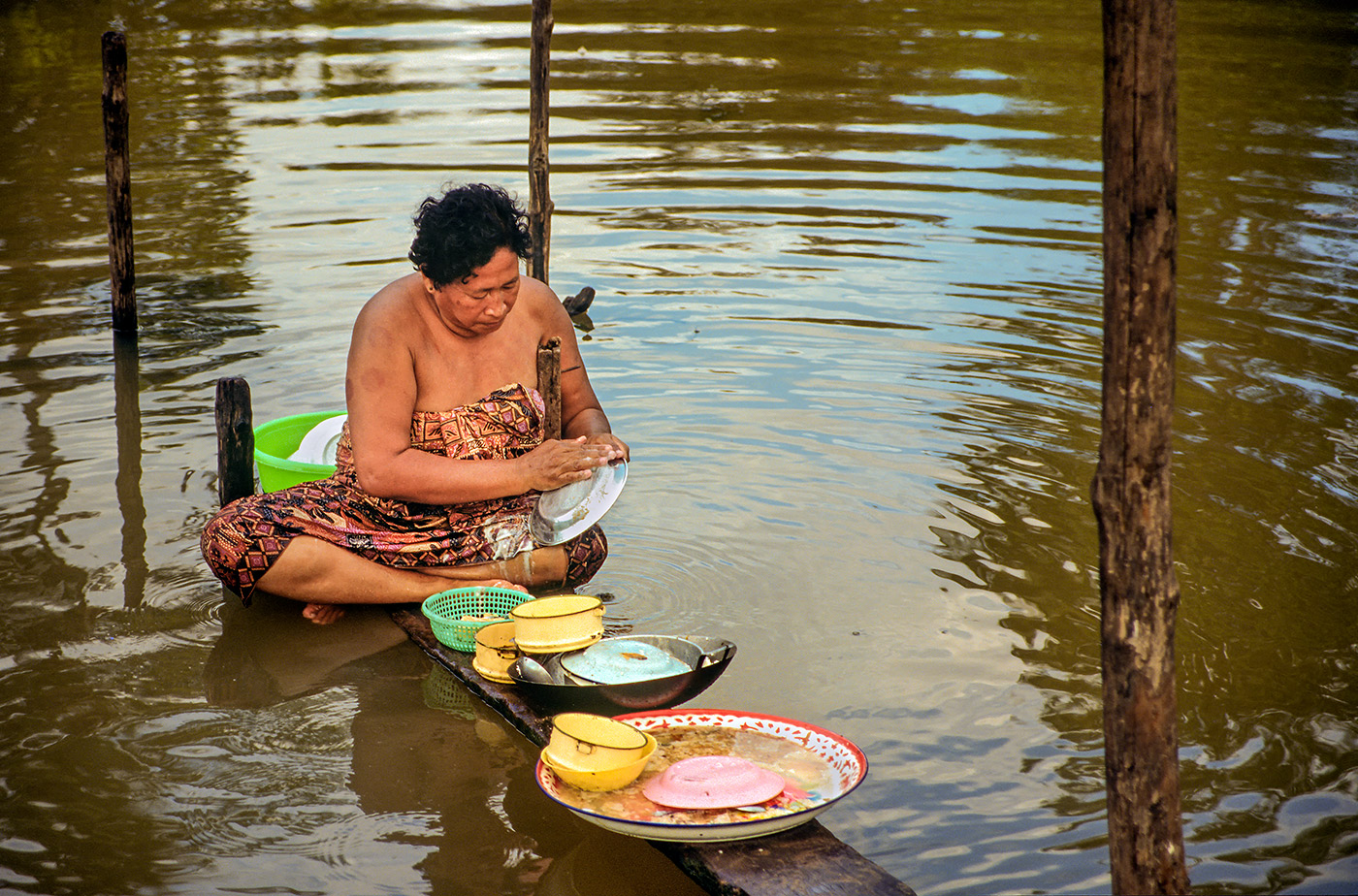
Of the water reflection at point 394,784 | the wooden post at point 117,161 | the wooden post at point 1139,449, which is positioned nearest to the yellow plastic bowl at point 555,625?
the water reflection at point 394,784

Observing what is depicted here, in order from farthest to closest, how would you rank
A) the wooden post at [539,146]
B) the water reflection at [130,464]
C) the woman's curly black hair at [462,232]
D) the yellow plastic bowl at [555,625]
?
the wooden post at [539,146]
the water reflection at [130,464]
the woman's curly black hair at [462,232]
the yellow plastic bowl at [555,625]

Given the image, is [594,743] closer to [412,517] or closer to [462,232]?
[412,517]

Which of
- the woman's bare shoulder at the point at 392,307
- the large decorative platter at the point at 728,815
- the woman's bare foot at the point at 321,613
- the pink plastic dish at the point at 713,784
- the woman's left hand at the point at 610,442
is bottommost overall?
the woman's bare foot at the point at 321,613

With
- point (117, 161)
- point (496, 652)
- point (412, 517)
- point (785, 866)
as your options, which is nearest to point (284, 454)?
point (412, 517)

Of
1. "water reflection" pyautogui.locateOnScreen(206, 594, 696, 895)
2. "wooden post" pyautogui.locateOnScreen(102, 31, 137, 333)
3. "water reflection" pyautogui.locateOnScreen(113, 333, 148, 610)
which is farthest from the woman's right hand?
"wooden post" pyautogui.locateOnScreen(102, 31, 137, 333)

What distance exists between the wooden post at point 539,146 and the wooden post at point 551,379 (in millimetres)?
2404

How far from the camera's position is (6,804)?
2951 millimetres

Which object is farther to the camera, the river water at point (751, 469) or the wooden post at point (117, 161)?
the wooden post at point (117, 161)

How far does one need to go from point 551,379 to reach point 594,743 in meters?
1.40

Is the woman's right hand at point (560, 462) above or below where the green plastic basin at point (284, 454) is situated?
above

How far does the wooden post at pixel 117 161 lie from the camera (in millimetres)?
6332

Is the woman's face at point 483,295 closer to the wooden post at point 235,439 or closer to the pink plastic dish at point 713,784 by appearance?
the wooden post at point 235,439

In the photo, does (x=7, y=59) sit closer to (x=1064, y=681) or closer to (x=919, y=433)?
(x=919, y=433)

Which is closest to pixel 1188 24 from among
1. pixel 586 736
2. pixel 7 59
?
pixel 7 59
